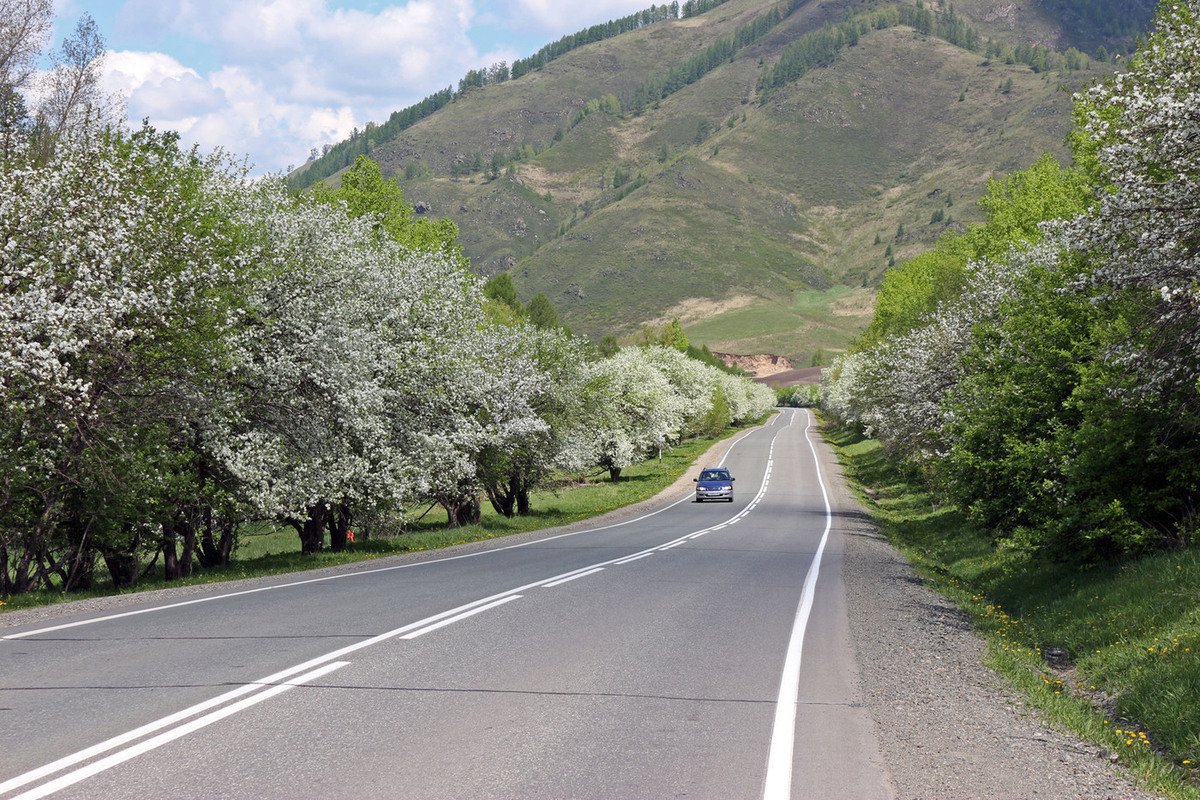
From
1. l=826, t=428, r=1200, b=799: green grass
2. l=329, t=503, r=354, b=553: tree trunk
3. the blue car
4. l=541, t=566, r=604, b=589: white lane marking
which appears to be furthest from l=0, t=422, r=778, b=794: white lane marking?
the blue car

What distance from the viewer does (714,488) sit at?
4125 centimetres

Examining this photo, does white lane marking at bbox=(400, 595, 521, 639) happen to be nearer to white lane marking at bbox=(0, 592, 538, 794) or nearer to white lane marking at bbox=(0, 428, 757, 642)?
white lane marking at bbox=(0, 592, 538, 794)

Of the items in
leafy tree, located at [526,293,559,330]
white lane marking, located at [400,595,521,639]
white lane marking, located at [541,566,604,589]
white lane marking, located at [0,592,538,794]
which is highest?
leafy tree, located at [526,293,559,330]

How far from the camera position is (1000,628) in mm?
12094

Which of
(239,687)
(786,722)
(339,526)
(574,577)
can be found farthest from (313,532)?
(786,722)

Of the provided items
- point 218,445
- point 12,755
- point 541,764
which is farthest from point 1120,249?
point 218,445

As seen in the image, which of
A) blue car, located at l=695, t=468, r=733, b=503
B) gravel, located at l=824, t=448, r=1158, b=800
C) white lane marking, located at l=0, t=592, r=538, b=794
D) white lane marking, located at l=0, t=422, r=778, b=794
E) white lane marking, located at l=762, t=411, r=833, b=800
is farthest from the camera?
blue car, located at l=695, t=468, r=733, b=503

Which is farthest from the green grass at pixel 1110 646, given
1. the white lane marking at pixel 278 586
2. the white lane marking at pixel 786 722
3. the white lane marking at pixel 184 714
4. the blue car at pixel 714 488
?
the blue car at pixel 714 488

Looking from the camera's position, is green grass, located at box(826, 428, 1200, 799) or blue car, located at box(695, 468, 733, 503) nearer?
green grass, located at box(826, 428, 1200, 799)

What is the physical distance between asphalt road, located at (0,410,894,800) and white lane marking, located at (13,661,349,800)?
0.02 m

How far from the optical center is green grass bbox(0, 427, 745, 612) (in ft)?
56.6

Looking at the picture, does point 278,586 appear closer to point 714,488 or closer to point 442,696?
point 442,696

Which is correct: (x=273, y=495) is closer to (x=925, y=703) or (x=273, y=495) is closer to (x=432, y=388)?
(x=432, y=388)

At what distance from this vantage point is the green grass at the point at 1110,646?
679 centimetres
